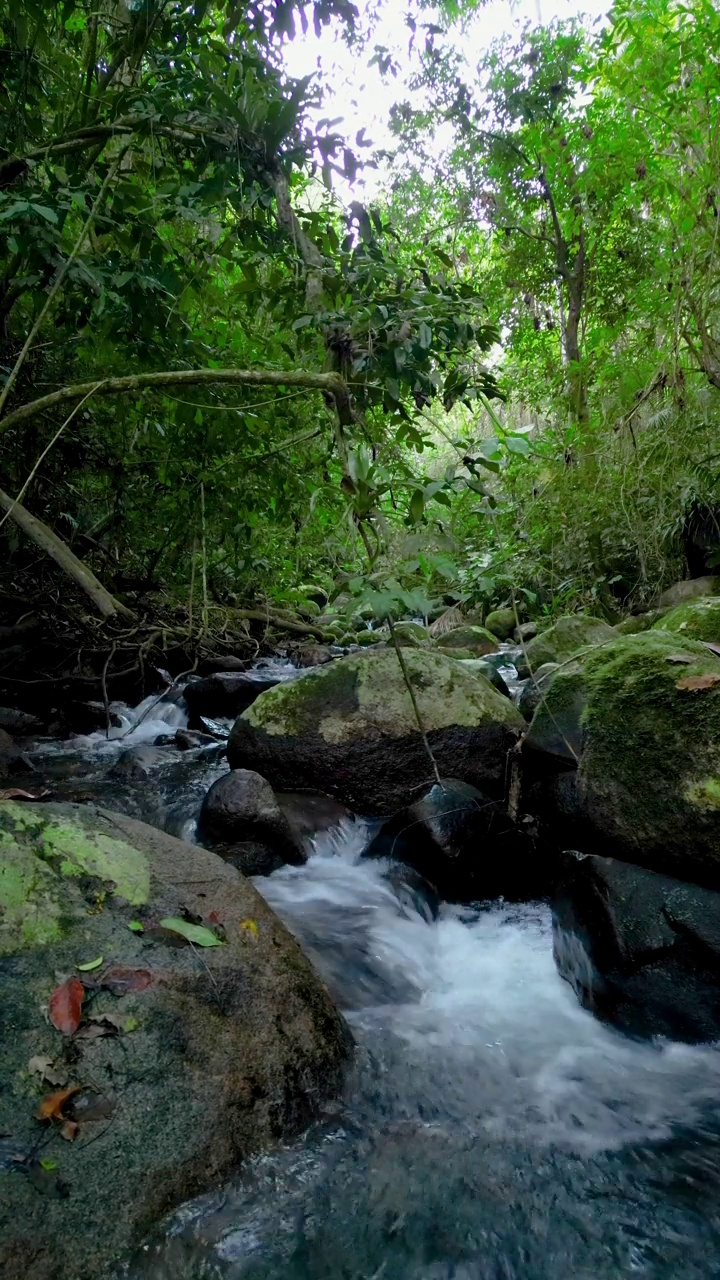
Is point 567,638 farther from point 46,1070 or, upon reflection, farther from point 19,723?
point 46,1070

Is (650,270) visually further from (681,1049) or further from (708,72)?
(681,1049)

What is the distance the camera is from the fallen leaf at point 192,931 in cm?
200

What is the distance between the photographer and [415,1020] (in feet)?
8.29

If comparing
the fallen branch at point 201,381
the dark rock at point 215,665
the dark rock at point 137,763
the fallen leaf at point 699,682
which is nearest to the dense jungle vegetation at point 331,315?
the fallen branch at point 201,381

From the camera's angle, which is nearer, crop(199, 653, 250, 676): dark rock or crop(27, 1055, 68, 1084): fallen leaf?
crop(27, 1055, 68, 1084): fallen leaf

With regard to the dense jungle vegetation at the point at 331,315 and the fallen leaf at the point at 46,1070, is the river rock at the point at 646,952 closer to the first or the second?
the dense jungle vegetation at the point at 331,315

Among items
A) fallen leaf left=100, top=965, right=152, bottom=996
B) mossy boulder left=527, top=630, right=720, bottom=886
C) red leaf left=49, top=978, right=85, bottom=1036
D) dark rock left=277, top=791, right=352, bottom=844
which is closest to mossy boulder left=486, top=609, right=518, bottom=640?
dark rock left=277, top=791, right=352, bottom=844

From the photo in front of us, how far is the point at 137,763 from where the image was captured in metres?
5.35

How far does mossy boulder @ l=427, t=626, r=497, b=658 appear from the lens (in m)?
8.97

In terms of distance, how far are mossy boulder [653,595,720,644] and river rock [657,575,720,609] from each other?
2.09m

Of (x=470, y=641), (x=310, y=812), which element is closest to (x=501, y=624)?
(x=470, y=641)

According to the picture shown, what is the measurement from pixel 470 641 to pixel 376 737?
5.02 meters

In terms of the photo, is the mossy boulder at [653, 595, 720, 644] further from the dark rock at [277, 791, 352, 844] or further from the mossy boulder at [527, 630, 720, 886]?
the dark rock at [277, 791, 352, 844]

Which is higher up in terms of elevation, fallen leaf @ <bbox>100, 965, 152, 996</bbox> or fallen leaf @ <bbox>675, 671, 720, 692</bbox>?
fallen leaf @ <bbox>675, 671, 720, 692</bbox>
